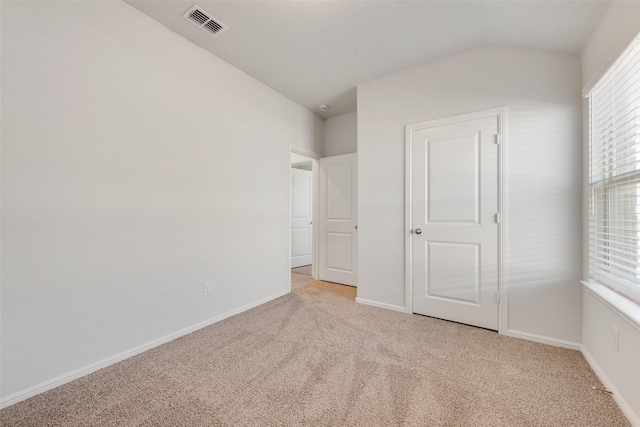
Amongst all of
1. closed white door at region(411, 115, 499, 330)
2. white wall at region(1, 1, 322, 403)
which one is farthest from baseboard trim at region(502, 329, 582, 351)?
white wall at region(1, 1, 322, 403)

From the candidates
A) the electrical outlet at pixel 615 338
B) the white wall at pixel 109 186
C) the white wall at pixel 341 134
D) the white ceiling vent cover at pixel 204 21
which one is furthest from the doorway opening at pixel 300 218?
the electrical outlet at pixel 615 338

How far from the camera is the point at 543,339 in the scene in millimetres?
2180

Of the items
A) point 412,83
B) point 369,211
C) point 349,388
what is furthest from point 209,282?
point 412,83

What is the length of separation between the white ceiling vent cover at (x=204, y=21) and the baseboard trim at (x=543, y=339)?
11.8 feet

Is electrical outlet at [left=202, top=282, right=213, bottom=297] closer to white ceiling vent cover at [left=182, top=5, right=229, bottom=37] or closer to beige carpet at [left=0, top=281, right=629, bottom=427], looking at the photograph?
beige carpet at [left=0, top=281, right=629, bottom=427]

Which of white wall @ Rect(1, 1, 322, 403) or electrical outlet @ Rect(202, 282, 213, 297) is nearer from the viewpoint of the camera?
white wall @ Rect(1, 1, 322, 403)

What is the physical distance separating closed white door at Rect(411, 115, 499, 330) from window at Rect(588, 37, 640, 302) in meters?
0.62

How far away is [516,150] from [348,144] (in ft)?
7.21

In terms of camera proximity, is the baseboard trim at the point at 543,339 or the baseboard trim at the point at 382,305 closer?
the baseboard trim at the point at 543,339

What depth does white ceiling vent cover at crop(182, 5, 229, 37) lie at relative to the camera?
6.71ft

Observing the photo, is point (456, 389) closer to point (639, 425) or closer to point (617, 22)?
point (639, 425)

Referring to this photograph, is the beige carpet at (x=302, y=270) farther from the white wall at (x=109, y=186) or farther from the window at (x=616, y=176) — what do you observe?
the window at (x=616, y=176)

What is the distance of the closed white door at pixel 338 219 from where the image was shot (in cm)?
384

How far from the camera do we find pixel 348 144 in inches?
158
